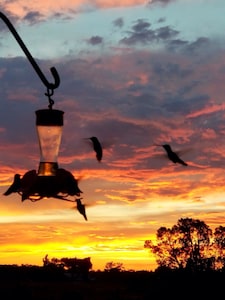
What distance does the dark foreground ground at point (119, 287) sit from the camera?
837 inches

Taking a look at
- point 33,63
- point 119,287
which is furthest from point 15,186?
point 119,287

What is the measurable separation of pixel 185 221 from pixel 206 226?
5.27ft

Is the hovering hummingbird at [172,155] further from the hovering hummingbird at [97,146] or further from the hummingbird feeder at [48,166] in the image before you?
the hummingbird feeder at [48,166]

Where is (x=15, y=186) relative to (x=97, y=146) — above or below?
below

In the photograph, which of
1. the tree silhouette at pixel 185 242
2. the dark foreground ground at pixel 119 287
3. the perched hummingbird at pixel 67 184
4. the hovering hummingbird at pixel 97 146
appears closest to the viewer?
the perched hummingbird at pixel 67 184

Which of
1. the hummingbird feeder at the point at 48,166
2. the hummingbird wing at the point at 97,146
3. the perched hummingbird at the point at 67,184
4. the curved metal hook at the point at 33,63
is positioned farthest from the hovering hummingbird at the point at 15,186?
the hummingbird wing at the point at 97,146

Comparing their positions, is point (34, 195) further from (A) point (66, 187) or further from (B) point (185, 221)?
(B) point (185, 221)

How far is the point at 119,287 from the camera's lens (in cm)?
4344

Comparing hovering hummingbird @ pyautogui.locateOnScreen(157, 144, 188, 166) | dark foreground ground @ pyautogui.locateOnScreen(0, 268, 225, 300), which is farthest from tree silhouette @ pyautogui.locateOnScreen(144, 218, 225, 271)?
hovering hummingbird @ pyautogui.locateOnScreen(157, 144, 188, 166)

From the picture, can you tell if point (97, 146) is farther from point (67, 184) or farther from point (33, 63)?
point (33, 63)

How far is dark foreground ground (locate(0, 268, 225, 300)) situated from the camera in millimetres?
21266

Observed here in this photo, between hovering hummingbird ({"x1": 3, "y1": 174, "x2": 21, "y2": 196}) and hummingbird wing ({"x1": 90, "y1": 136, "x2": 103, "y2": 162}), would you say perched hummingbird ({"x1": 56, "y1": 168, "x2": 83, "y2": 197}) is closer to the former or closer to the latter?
hovering hummingbird ({"x1": 3, "y1": 174, "x2": 21, "y2": 196})

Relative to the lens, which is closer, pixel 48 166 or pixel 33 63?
pixel 33 63

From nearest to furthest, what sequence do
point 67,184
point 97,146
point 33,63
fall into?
point 33,63
point 67,184
point 97,146
